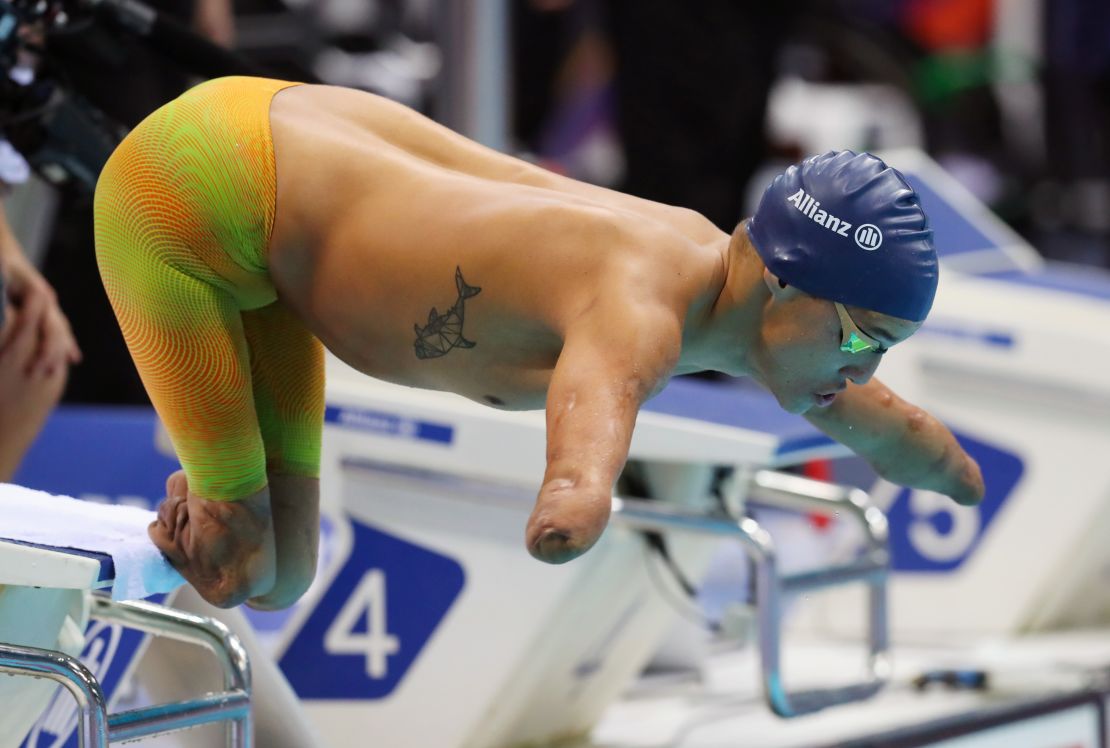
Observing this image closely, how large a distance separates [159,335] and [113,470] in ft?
4.35

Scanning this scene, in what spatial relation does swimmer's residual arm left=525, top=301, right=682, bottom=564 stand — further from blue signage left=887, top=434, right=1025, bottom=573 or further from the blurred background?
blue signage left=887, top=434, right=1025, bottom=573

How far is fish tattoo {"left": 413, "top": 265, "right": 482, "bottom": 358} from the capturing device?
83.2 inches

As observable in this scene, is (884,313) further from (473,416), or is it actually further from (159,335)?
(473,416)

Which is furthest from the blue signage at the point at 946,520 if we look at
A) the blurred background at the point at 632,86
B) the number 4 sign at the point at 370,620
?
the number 4 sign at the point at 370,620

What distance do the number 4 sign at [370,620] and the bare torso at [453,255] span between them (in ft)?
3.26

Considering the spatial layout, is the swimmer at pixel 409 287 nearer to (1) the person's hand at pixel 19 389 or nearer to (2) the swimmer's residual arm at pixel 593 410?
(2) the swimmer's residual arm at pixel 593 410

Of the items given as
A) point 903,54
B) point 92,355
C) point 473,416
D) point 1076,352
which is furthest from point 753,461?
point 903,54

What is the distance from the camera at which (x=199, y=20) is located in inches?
152

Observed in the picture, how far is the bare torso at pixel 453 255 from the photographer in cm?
206

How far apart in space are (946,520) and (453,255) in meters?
2.71

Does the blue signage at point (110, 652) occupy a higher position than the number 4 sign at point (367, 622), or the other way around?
the blue signage at point (110, 652)

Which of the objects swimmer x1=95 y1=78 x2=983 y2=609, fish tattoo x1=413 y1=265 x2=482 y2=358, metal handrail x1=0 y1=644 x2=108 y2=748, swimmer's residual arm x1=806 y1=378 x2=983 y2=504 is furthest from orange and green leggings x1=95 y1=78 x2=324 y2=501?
swimmer's residual arm x1=806 y1=378 x2=983 y2=504

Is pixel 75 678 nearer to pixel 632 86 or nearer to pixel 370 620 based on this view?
pixel 370 620

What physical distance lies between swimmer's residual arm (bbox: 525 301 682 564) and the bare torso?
65 millimetres
